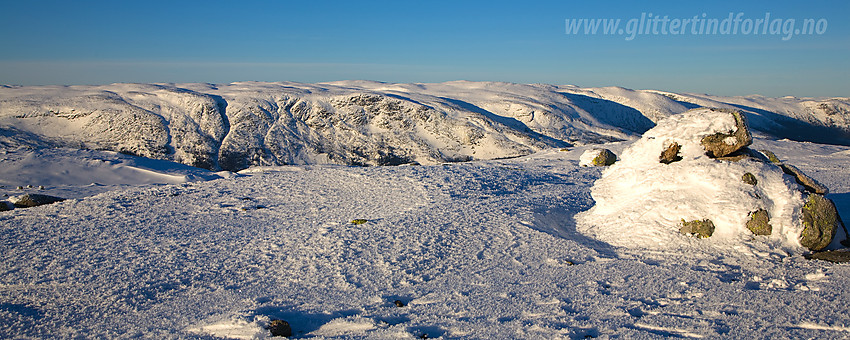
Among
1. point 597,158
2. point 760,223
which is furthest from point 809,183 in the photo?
point 597,158

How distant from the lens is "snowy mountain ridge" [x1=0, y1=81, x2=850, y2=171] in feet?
269

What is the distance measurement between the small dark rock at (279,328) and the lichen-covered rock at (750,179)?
35.8 ft

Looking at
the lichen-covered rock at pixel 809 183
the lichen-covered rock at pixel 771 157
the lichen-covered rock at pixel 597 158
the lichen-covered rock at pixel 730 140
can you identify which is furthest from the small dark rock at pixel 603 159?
the lichen-covered rock at pixel 809 183

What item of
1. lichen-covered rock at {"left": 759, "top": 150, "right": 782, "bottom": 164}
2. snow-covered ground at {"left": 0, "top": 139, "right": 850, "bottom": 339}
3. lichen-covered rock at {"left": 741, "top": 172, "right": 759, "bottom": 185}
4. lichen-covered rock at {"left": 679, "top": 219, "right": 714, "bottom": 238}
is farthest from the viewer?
lichen-covered rock at {"left": 759, "top": 150, "right": 782, "bottom": 164}

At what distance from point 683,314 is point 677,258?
3079 millimetres

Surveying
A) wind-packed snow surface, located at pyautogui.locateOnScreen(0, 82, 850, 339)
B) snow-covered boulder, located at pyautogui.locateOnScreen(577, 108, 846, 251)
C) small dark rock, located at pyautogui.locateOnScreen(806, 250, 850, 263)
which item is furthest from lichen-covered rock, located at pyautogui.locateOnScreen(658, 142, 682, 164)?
small dark rock, located at pyautogui.locateOnScreen(806, 250, 850, 263)

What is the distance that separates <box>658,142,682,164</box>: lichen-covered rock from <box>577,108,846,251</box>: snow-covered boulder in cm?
2

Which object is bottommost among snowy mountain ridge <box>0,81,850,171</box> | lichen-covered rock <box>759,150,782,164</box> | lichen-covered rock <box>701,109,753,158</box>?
snowy mountain ridge <box>0,81,850,171</box>

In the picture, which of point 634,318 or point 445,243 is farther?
point 445,243

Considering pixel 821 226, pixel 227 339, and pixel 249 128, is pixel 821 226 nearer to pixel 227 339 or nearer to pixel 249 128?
pixel 227 339

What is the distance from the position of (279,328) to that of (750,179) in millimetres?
11123

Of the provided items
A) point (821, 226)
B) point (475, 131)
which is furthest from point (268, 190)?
point (475, 131)

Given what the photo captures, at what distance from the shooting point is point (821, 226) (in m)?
9.98

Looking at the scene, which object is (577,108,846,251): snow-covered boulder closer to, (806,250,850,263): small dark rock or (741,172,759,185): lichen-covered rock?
(741,172,759,185): lichen-covered rock
